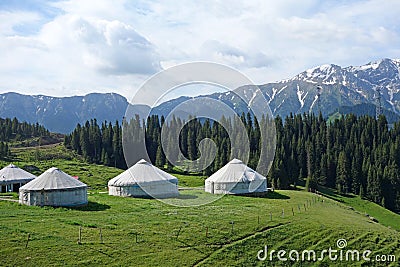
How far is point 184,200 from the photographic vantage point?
44.7 meters

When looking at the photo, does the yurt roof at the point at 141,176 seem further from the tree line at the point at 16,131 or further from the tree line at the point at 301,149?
the tree line at the point at 16,131

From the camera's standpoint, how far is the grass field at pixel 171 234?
23812 millimetres

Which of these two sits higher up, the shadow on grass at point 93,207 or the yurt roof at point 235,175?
the yurt roof at point 235,175

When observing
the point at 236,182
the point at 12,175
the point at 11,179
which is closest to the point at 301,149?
the point at 236,182

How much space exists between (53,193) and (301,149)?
221ft

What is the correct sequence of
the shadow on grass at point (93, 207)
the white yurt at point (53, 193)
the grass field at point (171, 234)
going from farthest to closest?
the white yurt at point (53, 193) < the shadow on grass at point (93, 207) < the grass field at point (171, 234)

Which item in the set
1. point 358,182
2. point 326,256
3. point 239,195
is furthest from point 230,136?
point 326,256

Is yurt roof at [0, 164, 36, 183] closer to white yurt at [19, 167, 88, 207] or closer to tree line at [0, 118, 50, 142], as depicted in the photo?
white yurt at [19, 167, 88, 207]

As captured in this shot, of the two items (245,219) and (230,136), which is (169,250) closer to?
(245,219)

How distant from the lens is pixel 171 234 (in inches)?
1117

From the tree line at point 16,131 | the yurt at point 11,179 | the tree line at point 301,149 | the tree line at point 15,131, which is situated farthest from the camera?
the tree line at point 16,131

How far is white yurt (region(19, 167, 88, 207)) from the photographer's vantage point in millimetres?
37844

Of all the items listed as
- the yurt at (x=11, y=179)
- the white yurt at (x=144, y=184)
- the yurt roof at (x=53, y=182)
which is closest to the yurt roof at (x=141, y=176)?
the white yurt at (x=144, y=184)

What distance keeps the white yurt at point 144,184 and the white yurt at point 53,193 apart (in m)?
8.27
